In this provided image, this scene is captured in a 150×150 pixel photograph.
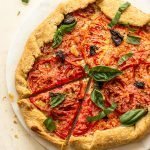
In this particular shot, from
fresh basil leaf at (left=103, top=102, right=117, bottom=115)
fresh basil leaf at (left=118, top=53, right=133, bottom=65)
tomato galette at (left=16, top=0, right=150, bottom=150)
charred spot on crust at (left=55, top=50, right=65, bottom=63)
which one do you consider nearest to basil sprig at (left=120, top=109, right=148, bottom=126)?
tomato galette at (left=16, top=0, right=150, bottom=150)

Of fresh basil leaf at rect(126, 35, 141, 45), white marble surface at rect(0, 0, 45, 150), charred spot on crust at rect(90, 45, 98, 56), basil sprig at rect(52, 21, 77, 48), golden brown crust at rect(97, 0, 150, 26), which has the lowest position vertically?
white marble surface at rect(0, 0, 45, 150)

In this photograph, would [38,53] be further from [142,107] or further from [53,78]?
[142,107]

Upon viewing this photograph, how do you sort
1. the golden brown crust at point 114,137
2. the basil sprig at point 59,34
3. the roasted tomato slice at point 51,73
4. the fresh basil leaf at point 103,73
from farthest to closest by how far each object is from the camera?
the basil sprig at point 59,34
the roasted tomato slice at point 51,73
the fresh basil leaf at point 103,73
the golden brown crust at point 114,137

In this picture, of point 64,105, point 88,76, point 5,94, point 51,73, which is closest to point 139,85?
point 88,76

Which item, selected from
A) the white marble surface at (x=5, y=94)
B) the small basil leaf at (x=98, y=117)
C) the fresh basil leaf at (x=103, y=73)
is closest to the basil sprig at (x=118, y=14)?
the fresh basil leaf at (x=103, y=73)

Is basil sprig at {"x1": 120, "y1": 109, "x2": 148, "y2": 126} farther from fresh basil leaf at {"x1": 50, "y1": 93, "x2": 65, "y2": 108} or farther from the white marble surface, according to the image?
the white marble surface

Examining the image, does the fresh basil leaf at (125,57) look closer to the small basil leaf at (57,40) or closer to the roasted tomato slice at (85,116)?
the roasted tomato slice at (85,116)

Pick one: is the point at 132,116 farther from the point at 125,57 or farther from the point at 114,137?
the point at 125,57
